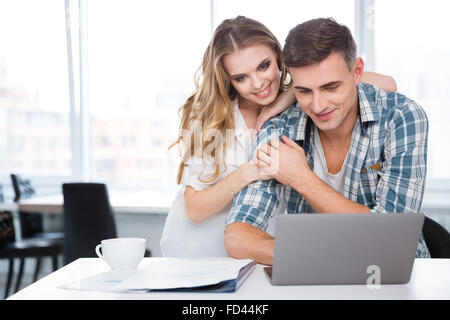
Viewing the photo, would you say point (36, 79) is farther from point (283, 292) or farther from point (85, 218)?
point (283, 292)

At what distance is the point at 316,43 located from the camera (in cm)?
150

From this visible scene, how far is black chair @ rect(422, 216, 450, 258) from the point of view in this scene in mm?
1455

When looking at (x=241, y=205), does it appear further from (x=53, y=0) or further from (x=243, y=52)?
(x=53, y=0)

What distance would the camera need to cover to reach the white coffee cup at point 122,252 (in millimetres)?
1016

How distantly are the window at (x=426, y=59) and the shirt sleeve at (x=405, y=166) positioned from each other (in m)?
2.14

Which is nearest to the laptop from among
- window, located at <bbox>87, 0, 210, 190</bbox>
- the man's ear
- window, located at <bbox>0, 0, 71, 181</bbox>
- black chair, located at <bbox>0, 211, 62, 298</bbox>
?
the man's ear

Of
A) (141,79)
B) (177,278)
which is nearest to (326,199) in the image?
(177,278)

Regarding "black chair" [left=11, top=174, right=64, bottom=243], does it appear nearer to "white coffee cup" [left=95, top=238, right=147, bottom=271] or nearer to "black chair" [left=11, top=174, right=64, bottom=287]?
"black chair" [left=11, top=174, right=64, bottom=287]

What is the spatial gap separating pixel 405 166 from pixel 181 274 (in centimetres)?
87

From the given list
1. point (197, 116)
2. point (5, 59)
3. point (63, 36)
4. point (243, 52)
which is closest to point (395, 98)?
point (243, 52)

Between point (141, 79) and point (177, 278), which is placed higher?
point (141, 79)

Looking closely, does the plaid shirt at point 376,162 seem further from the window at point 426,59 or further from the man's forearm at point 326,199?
the window at point 426,59

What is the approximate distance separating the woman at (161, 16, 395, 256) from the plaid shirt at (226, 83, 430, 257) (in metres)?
0.12

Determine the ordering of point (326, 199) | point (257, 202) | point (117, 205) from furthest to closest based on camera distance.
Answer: point (117, 205) → point (257, 202) → point (326, 199)
